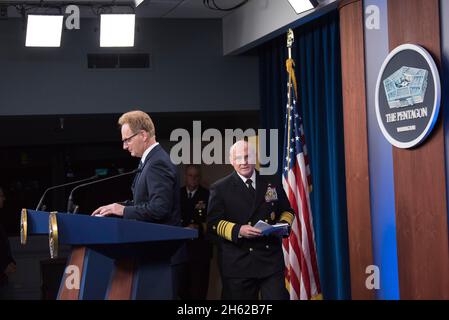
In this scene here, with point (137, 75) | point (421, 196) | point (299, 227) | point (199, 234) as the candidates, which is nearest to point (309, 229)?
point (299, 227)

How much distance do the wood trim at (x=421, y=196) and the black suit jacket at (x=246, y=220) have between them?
2.09 ft

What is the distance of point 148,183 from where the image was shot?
353 cm

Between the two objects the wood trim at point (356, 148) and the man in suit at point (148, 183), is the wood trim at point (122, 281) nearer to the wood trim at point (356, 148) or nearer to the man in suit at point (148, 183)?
the man in suit at point (148, 183)

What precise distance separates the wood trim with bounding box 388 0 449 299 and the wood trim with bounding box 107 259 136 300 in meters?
1.68

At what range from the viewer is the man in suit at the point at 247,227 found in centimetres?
406

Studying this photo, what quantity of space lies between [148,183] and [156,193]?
0.10m

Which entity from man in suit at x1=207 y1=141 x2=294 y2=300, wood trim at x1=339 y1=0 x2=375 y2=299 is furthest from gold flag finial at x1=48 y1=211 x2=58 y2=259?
wood trim at x1=339 y1=0 x2=375 y2=299

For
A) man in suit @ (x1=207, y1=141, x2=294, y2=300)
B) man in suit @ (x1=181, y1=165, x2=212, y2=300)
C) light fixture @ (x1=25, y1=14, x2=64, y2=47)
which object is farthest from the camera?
man in suit @ (x1=181, y1=165, x2=212, y2=300)

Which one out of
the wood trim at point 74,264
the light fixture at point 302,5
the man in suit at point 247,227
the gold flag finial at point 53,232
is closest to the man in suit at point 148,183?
the wood trim at point 74,264

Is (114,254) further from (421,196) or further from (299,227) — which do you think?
(299,227)

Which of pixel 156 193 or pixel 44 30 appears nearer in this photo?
pixel 156 193

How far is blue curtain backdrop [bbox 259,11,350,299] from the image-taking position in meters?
5.55

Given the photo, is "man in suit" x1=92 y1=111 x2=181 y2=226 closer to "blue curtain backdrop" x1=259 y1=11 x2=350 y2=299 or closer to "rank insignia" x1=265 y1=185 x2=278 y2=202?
"rank insignia" x1=265 y1=185 x2=278 y2=202
